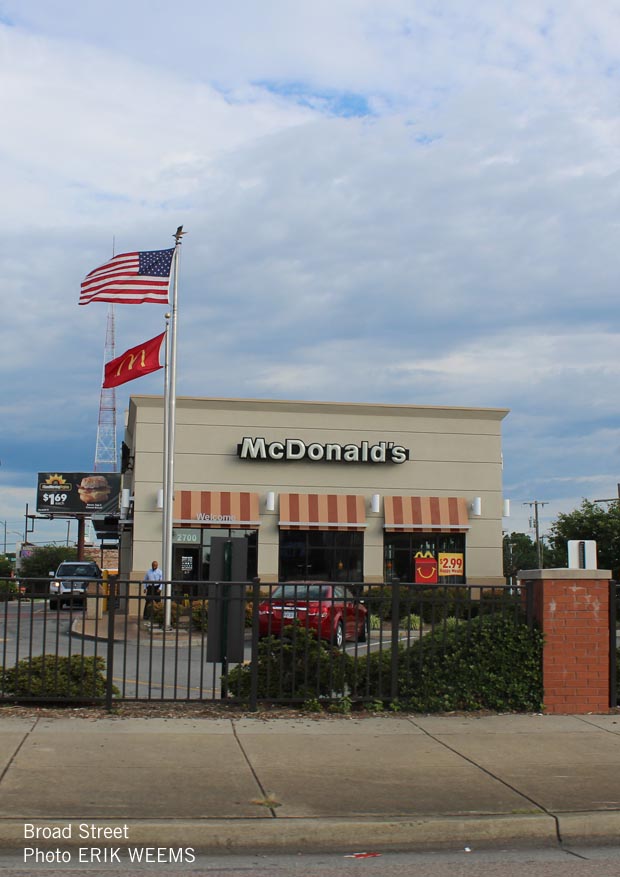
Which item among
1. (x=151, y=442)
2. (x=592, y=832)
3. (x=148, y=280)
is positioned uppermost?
(x=148, y=280)

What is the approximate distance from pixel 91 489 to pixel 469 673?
206 ft

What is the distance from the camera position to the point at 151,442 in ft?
112

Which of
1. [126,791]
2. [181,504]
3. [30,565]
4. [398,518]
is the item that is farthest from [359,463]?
[30,565]

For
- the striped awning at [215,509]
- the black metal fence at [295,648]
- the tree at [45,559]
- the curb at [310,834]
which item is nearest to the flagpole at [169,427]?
the striped awning at [215,509]

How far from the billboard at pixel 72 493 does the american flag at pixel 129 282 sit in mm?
49876

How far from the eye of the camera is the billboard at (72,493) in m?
70.8

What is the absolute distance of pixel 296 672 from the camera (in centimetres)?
1088

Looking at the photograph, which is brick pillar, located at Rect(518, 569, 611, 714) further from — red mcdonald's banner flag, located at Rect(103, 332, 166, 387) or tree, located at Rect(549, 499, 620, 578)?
tree, located at Rect(549, 499, 620, 578)

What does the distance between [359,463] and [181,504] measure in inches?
264

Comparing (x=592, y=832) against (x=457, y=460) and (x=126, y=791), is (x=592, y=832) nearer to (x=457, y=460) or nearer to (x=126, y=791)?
(x=126, y=791)

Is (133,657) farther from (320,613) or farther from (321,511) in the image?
(321,511)

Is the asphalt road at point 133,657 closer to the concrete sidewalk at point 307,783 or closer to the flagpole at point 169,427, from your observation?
the concrete sidewalk at point 307,783

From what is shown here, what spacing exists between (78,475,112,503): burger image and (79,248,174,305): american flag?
50.1 meters

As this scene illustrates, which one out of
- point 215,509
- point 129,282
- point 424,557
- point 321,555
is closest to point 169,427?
point 129,282
